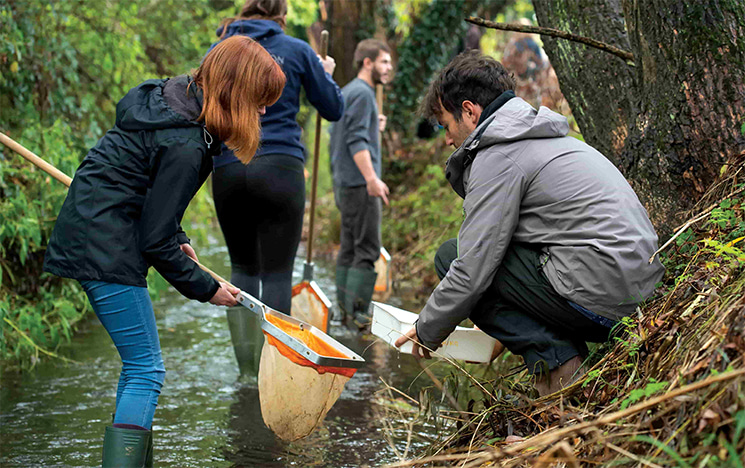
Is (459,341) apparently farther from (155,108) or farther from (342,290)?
(342,290)

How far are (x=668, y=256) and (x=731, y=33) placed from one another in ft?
3.33

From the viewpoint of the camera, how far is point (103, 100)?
23.0ft

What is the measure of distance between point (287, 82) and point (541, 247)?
198cm

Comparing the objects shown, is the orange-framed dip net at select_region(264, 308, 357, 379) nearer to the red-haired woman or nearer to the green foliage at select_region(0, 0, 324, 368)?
the red-haired woman

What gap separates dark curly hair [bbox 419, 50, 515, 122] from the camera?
3.43 metres

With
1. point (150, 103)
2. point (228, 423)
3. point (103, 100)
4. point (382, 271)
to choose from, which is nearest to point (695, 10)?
point (150, 103)

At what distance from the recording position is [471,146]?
3.29 m

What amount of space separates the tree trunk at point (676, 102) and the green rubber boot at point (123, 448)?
8.18ft

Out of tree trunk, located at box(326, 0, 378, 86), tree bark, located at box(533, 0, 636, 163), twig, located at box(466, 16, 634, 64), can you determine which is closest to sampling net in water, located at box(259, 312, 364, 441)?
twig, located at box(466, 16, 634, 64)

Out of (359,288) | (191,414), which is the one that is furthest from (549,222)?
(359,288)

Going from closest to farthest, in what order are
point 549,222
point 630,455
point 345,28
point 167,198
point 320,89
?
1. point 630,455
2. point 167,198
3. point 549,222
4. point 320,89
5. point 345,28

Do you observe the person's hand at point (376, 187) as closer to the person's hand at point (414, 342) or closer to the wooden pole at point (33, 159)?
the person's hand at point (414, 342)

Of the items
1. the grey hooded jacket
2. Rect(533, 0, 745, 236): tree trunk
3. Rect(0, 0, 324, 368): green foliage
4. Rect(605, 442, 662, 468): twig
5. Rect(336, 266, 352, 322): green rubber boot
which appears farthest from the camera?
Rect(336, 266, 352, 322): green rubber boot

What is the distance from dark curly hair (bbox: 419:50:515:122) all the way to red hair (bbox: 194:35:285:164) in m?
0.73
